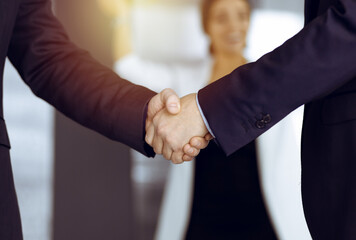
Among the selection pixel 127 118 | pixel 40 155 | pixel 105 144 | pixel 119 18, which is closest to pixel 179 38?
pixel 119 18

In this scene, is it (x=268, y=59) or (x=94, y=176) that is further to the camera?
(x=94, y=176)

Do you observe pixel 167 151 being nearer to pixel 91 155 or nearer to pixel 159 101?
pixel 159 101

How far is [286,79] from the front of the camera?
0.98 m

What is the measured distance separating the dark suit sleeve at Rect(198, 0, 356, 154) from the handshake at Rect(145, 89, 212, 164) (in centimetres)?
9

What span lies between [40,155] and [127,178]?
1.45 feet

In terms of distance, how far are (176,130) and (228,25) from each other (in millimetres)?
1666

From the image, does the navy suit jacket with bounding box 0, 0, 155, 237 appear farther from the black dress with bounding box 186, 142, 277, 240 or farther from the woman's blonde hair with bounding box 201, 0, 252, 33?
the woman's blonde hair with bounding box 201, 0, 252, 33

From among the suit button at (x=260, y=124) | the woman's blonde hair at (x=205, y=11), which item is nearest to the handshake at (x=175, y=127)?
the suit button at (x=260, y=124)

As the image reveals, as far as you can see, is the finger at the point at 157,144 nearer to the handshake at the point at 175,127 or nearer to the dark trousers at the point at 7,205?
the handshake at the point at 175,127

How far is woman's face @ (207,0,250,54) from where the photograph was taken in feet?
9.04

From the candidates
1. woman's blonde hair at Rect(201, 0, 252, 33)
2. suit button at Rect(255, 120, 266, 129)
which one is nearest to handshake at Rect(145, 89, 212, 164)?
suit button at Rect(255, 120, 266, 129)

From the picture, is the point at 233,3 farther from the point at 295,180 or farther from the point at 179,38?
the point at 295,180

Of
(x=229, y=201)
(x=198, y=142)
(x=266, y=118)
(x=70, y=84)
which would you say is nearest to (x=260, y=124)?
(x=266, y=118)

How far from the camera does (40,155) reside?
287 centimetres
